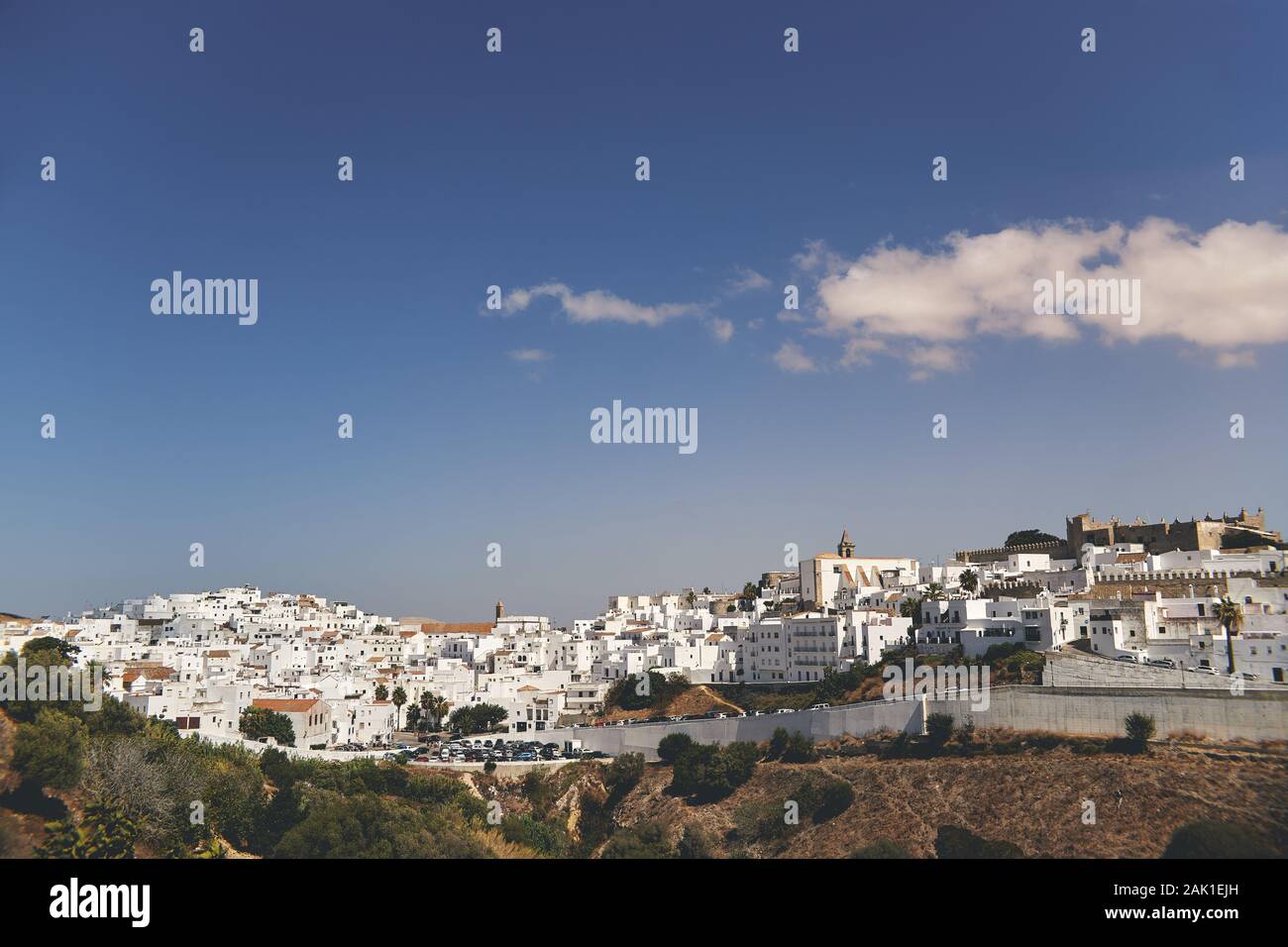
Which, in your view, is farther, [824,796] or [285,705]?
[285,705]

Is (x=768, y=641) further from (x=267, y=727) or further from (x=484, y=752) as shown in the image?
(x=267, y=727)

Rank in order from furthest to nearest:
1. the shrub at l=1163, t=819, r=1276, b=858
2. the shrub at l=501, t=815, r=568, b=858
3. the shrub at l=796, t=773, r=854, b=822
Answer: the shrub at l=501, t=815, r=568, b=858
the shrub at l=796, t=773, r=854, b=822
the shrub at l=1163, t=819, r=1276, b=858

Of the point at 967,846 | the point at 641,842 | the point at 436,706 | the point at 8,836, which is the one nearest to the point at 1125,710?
the point at 967,846

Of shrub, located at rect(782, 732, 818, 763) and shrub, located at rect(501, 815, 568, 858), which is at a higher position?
shrub, located at rect(782, 732, 818, 763)

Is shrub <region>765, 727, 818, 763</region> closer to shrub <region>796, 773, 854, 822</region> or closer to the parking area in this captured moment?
shrub <region>796, 773, 854, 822</region>

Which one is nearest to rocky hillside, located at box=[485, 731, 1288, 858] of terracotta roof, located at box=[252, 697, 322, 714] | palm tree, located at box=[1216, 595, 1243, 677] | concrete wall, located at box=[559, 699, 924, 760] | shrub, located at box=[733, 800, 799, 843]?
shrub, located at box=[733, 800, 799, 843]

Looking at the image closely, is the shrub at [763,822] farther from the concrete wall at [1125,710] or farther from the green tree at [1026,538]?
the green tree at [1026,538]
